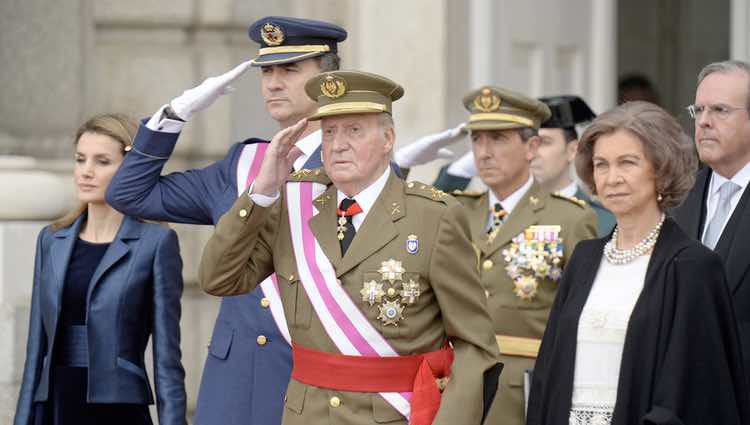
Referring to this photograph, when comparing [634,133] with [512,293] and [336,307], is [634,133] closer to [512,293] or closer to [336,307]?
[336,307]

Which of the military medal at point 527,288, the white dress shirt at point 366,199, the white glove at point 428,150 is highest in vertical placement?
the white glove at point 428,150

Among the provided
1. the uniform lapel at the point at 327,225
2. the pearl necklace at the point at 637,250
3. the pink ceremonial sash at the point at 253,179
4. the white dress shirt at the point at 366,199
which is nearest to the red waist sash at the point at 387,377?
the uniform lapel at the point at 327,225

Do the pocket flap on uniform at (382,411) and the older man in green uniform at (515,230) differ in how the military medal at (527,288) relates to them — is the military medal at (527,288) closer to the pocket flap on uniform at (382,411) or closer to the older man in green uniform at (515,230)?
the older man in green uniform at (515,230)

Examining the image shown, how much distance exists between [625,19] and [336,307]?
771cm

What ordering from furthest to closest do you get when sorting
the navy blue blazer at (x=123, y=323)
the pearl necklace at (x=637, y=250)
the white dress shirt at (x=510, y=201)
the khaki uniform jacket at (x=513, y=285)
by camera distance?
the white dress shirt at (x=510, y=201), the khaki uniform jacket at (x=513, y=285), the navy blue blazer at (x=123, y=323), the pearl necklace at (x=637, y=250)

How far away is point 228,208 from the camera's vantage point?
15.6ft

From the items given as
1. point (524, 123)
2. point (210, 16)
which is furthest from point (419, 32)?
point (524, 123)

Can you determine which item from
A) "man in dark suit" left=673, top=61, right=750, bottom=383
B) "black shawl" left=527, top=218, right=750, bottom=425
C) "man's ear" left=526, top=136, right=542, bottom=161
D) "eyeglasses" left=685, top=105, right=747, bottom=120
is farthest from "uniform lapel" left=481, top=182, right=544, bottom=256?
"black shawl" left=527, top=218, right=750, bottom=425

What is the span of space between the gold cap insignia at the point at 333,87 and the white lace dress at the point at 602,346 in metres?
0.86

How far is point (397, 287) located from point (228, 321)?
0.88 meters

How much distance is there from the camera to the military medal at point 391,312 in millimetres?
4094

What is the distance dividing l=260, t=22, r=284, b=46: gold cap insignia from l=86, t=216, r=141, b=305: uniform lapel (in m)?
0.96

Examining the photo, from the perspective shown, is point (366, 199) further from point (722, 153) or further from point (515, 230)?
point (515, 230)

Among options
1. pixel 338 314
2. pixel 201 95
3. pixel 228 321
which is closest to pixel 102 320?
pixel 228 321
